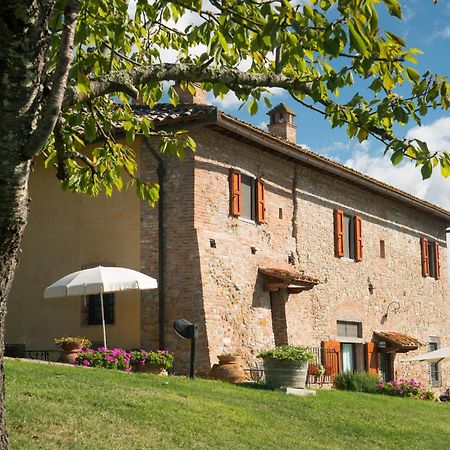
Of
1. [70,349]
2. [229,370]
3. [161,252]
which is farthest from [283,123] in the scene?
[70,349]

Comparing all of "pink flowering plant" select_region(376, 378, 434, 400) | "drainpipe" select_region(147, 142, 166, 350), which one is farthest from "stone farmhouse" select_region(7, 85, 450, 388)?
"pink flowering plant" select_region(376, 378, 434, 400)

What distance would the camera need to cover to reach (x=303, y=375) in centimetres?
1622

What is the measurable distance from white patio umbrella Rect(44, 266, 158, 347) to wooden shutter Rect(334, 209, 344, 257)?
7.74 m

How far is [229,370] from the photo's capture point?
16781mm

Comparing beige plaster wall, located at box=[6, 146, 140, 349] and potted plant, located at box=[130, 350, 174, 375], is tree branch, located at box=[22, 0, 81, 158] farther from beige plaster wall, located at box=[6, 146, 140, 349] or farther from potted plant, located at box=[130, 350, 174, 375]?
beige plaster wall, located at box=[6, 146, 140, 349]

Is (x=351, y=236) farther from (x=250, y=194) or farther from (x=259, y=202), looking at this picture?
(x=250, y=194)

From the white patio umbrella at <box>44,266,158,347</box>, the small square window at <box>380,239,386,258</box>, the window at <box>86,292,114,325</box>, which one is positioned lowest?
the window at <box>86,292,114,325</box>

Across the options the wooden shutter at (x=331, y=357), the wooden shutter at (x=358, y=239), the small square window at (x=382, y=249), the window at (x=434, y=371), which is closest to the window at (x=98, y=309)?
the wooden shutter at (x=331, y=357)

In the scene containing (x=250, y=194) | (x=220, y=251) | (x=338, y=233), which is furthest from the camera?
(x=338, y=233)

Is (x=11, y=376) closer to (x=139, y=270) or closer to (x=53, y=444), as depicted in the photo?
(x=53, y=444)

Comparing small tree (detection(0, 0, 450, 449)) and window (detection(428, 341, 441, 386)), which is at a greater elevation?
small tree (detection(0, 0, 450, 449))

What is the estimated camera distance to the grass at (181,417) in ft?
31.3

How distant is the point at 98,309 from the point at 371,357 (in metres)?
9.04

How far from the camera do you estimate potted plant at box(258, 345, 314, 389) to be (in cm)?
1606
